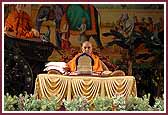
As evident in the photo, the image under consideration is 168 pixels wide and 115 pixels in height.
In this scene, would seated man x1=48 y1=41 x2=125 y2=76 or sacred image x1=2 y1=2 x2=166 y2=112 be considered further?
seated man x1=48 y1=41 x2=125 y2=76

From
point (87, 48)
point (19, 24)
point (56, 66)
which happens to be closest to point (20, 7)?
point (19, 24)

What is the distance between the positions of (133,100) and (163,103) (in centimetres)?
36

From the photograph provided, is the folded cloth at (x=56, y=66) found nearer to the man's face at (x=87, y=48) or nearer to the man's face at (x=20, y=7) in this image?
the man's face at (x=87, y=48)

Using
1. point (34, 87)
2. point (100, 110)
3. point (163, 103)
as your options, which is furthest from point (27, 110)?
point (163, 103)

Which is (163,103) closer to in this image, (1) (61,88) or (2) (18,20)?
(1) (61,88)

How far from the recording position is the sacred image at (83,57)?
8945 millimetres

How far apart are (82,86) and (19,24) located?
1078 millimetres

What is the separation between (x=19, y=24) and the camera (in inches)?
357

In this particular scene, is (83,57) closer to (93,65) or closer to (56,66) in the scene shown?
(93,65)

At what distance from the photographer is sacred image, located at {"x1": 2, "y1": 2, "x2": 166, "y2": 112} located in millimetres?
8945

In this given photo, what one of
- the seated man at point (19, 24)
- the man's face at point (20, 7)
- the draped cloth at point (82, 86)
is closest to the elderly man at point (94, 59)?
the draped cloth at point (82, 86)

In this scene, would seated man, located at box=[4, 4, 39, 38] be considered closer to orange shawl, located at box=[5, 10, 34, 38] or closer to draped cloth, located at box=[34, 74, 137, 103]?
orange shawl, located at box=[5, 10, 34, 38]

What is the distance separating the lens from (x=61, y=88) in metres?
8.99

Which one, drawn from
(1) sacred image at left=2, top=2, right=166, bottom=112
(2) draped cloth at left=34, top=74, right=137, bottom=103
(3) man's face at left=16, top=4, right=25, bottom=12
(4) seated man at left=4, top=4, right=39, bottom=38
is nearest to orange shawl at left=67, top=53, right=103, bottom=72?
(1) sacred image at left=2, top=2, right=166, bottom=112
